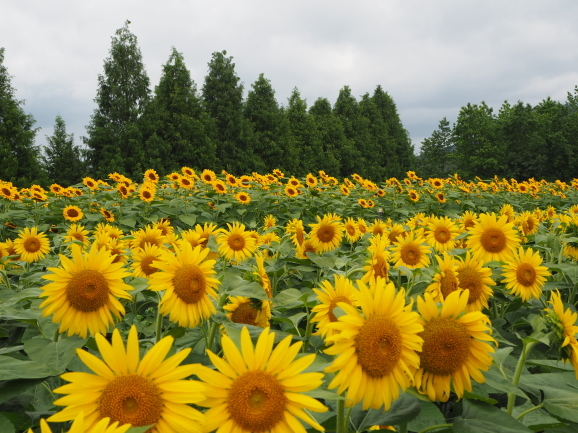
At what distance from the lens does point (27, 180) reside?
76.1 feet

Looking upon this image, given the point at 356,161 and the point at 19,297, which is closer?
the point at 19,297

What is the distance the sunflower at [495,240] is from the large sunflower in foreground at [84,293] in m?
2.23

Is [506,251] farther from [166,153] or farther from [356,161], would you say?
[356,161]

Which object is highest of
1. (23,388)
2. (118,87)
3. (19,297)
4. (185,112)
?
(118,87)

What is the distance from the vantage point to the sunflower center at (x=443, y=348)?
3.40ft

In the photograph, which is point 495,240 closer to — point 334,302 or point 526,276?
point 526,276

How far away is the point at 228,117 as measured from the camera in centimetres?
2430

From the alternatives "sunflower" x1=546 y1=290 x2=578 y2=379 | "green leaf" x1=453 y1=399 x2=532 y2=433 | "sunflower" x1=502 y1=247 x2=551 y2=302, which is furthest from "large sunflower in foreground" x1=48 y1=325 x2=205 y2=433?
"sunflower" x1=502 y1=247 x2=551 y2=302

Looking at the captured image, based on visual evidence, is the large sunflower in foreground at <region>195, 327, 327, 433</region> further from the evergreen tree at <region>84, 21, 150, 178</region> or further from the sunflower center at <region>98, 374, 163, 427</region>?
the evergreen tree at <region>84, 21, 150, 178</region>

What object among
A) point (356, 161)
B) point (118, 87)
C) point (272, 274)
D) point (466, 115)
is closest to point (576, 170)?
point (466, 115)

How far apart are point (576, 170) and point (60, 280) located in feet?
150

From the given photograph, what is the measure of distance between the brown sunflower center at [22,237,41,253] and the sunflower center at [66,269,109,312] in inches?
102

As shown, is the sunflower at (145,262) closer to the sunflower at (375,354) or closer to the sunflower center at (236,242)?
the sunflower center at (236,242)

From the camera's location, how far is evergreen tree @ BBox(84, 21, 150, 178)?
23.0 metres
